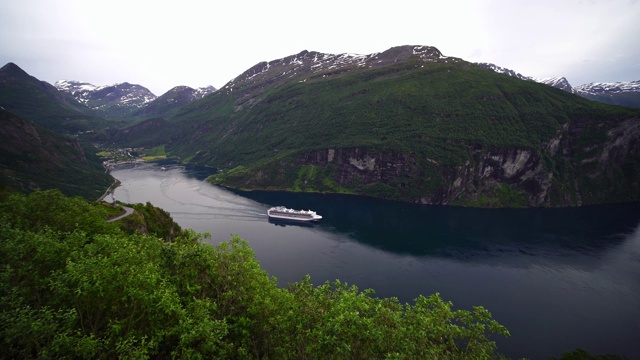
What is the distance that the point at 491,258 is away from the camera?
11869 cm

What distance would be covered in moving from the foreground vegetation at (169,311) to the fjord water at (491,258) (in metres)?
62.9

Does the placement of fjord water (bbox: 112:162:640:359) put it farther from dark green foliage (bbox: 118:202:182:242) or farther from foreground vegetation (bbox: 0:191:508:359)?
foreground vegetation (bbox: 0:191:508:359)

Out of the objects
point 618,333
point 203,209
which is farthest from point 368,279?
point 203,209

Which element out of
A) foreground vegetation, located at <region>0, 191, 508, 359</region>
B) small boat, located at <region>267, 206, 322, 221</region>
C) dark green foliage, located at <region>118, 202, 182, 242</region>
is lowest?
small boat, located at <region>267, 206, 322, 221</region>

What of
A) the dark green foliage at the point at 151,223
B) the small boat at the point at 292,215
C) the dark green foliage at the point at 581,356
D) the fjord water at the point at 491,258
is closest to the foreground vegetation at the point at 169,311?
the dark green foliage at the point at 151,223

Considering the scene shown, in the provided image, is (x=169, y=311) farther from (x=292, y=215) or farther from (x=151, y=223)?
(x=292, y=215)

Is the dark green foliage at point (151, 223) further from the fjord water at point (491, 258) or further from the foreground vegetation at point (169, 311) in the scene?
the foreground vegetation at point (169, 311)

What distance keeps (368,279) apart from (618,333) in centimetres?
6616

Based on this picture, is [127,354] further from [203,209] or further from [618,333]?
[203,209]

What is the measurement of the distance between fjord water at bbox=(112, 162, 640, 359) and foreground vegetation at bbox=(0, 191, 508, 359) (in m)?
62.9

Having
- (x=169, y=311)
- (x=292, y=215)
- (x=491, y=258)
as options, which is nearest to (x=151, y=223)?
(x=292, y=215)

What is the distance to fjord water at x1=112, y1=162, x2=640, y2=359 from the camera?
80312mm

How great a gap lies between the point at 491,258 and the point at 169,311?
420 ft

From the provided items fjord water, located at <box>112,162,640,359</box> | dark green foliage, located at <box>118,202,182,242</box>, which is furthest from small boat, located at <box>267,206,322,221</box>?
dark green foliage, located at <box>118,202,182,242</box>
